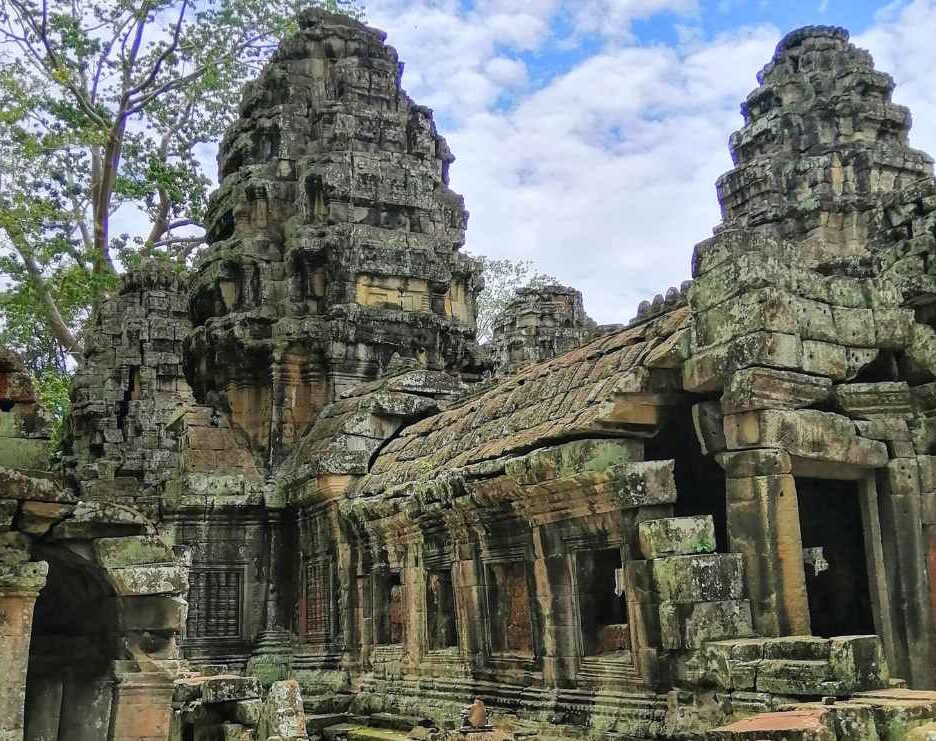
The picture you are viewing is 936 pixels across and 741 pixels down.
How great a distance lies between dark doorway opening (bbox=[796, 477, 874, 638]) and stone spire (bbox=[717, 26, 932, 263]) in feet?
24.8

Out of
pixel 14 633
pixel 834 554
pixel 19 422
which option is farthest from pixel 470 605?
pixel 19 422

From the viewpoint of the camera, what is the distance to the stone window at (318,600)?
45.6 feet

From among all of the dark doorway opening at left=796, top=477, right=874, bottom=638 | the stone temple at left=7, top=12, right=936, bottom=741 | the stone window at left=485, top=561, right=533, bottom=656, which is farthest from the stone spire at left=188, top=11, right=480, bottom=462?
the dark doorway opening at left=796, top=477, right=874, bottom=638

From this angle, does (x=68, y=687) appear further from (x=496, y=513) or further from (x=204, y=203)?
(x=204, y=203)

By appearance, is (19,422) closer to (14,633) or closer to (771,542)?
(14,633)

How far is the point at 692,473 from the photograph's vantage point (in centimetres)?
994

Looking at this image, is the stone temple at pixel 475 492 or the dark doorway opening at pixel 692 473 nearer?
the stone temple at pixel 475 492

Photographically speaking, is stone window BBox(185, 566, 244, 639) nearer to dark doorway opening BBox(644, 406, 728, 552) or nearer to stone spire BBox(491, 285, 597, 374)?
dark doorway opening BBox(644, 406, 728, 552)

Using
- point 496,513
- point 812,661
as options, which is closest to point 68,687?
point 496,513

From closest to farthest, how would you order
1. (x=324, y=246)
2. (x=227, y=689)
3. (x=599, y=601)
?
(x=227, y=689) < (x=599, y=601) < (x=324, y=246)

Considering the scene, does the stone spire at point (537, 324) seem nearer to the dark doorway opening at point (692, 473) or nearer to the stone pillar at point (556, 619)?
the dark doorway opening at point (692, 473)

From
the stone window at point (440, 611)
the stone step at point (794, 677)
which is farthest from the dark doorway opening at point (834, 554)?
the stone window at point (440, 611)

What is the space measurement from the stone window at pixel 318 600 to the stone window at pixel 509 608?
3.67 m

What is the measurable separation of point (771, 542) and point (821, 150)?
1157 cm
